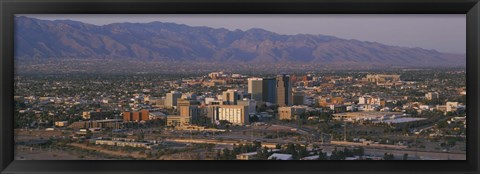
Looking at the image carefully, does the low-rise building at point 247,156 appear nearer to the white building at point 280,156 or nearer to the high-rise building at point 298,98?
the white building at point 280,156

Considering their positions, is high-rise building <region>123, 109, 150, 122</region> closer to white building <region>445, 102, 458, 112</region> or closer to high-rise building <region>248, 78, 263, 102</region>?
high-rise building <region>248, 78, 263, 102</region>

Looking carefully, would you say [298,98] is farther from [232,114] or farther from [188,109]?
[188,109]

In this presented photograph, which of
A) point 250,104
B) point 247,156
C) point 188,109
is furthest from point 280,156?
point 188,109

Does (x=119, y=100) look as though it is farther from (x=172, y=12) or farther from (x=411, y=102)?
(x=411, y=102)

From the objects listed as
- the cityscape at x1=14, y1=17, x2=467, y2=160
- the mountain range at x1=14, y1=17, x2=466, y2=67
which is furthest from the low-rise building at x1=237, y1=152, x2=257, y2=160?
the mountain range at x1=14, y1=17, x2=466, y2=67

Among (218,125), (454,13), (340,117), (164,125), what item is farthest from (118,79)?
(454,13)

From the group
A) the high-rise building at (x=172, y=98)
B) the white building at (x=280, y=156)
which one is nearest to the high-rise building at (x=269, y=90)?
the white building at (x=280, y=156)
